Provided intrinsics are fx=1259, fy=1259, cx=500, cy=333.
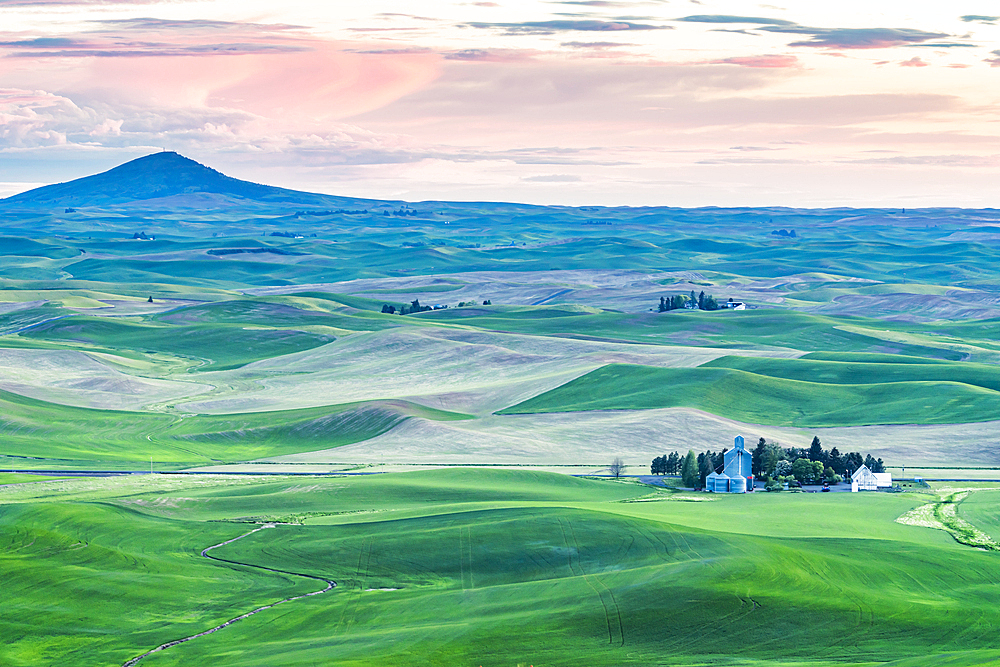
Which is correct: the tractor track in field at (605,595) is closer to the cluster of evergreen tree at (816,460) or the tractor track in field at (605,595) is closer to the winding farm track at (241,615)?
the winding farm track at (241,615)

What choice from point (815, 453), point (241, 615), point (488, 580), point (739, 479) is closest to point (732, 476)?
point (739, 479)

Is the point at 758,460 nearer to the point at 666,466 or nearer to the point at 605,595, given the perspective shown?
the point at 666,466

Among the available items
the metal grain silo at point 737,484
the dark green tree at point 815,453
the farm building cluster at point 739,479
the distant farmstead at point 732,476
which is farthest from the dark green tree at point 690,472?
the dark green tree at point 815,453

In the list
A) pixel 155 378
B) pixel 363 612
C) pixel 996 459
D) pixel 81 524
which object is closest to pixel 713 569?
pixel 363 612

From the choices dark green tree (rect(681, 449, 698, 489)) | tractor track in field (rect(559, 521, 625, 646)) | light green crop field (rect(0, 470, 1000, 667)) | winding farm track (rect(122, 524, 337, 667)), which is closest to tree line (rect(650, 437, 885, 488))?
dark green tree (rect(681, 449, 698, 489))

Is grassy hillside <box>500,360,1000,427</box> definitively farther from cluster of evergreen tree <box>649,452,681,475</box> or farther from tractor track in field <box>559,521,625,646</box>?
tractor track in field <box>559,521,625,646</box>

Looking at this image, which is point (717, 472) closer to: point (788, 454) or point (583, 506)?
point (788, 454)
